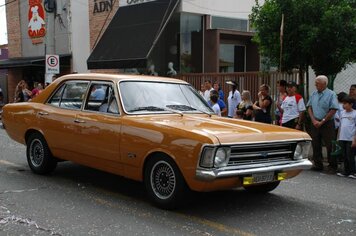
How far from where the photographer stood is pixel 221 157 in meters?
5.19

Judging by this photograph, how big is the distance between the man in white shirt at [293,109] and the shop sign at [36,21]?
17160mm

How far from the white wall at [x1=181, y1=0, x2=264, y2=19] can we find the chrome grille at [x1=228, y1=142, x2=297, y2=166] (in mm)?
12188

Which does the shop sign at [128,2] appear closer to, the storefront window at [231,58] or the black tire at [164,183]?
the storefront window at [231,58]

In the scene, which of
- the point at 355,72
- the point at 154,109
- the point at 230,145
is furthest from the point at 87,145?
the point at 355,72

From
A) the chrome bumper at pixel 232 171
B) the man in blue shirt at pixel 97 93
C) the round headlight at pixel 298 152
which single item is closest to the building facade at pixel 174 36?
the man in blue shirt at pixel 97 93

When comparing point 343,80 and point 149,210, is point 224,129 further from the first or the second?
point 343,80

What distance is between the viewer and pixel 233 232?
16.1ft

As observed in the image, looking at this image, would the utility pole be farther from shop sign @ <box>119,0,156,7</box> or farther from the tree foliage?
the tree foliage

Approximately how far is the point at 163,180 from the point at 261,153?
3.93 feet

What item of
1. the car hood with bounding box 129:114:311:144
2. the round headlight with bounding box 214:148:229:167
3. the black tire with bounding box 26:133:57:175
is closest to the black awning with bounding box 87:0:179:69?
the black tire with bounding box 26:133:57:175

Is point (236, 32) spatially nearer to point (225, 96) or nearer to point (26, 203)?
point (225, 96)

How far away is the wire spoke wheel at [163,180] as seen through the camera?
5527mm

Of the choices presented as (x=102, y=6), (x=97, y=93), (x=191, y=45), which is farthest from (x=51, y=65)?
(x=97, y=93)

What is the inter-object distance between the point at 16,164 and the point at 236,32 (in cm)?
1236
